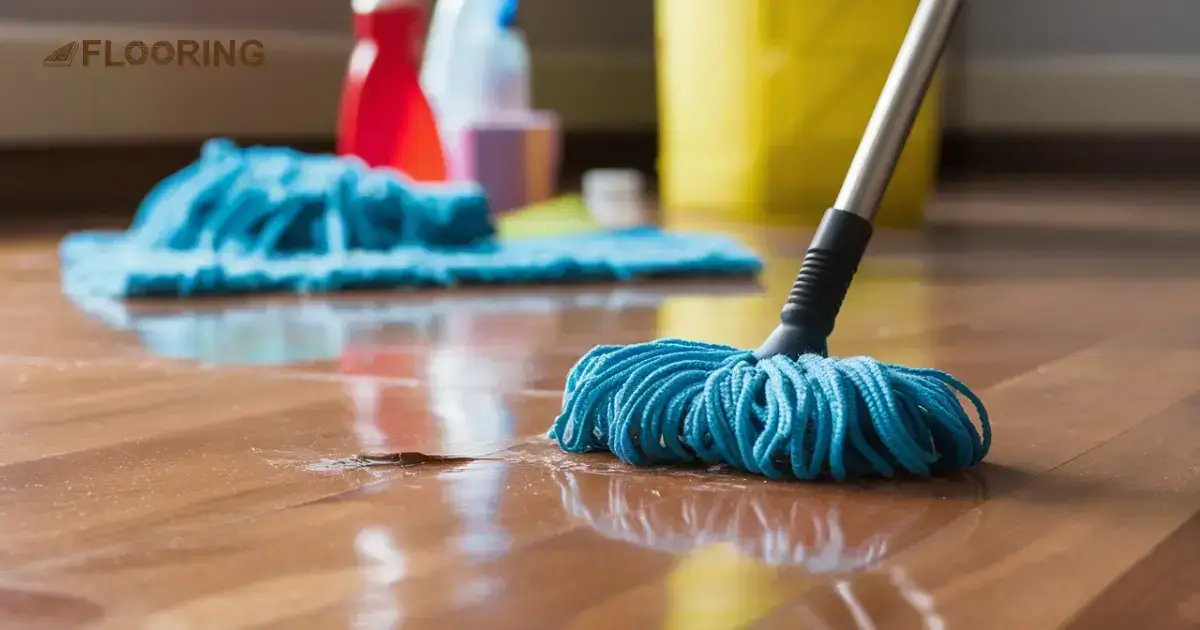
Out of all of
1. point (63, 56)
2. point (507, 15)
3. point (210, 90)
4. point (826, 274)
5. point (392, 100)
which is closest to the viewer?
point (826, 274)

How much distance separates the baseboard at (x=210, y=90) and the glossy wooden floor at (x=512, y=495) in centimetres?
21

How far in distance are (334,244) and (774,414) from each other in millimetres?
1020

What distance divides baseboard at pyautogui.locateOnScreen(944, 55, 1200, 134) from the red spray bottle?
7.09 feet

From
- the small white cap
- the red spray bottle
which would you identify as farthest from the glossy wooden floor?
the small white cap

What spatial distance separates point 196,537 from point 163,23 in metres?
0.47

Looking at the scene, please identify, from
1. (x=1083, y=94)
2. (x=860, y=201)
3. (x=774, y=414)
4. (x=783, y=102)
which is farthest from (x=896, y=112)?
(x=1083, y=94)

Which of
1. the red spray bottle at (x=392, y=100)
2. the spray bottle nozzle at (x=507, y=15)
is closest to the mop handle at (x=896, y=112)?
the red spray bottle at (x=392, y=100)

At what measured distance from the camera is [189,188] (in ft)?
5.71

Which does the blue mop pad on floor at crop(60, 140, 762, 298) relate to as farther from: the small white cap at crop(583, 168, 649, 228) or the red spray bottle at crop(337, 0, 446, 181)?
the small white cap at crop(583, 168, 649, 228)

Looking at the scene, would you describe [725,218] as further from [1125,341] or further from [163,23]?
[163,23]

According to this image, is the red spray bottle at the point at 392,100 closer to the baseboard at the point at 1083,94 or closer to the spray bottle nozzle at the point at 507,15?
the spray bottle nozzle at the point at 507,15

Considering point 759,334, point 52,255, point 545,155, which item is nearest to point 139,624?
point 759,334

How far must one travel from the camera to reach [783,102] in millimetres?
2352

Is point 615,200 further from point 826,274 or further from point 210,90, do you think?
point 826,274
